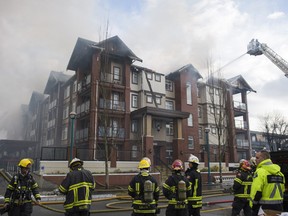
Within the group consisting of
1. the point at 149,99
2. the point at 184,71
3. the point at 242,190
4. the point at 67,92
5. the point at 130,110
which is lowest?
the point at 242,190

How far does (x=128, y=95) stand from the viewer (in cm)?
2522

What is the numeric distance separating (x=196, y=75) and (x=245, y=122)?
9.57 meters

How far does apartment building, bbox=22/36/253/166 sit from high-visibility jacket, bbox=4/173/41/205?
11753 millimetres

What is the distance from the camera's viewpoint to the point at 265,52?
3478 cm

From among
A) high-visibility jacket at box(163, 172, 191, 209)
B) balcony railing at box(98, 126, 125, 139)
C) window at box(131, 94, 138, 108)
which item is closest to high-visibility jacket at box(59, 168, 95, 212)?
high-visibility jacket at box(163, 172, 191, 209)

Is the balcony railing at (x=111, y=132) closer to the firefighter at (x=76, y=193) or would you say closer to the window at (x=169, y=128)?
the window at (x=169, y=128)

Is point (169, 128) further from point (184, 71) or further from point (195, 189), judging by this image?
point (195, 189)

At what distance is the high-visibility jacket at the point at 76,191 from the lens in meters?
4.60

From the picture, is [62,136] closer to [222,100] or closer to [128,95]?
[128,95]

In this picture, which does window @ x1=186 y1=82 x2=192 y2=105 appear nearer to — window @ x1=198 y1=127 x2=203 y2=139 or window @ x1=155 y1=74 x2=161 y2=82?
window @ x1=198 y1=127 x2=203 y2=139

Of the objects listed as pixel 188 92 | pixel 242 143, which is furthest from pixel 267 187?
pixel 242 143

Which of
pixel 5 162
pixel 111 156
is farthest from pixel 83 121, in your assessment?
pixel 5 162

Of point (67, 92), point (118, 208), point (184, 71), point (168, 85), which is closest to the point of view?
point (118, 208)

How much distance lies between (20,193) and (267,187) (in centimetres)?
456
